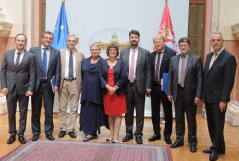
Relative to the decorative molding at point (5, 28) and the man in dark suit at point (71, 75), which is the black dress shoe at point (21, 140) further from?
the decorative molding at point (5, 28)

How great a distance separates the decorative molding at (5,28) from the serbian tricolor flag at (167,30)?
327 centimetres

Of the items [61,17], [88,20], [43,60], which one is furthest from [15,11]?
[43,60]

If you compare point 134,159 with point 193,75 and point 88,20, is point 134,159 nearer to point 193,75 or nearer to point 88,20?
point 193,75

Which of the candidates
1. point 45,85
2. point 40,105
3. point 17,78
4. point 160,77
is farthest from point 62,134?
point 160,77

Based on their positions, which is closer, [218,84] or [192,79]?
[218,84]

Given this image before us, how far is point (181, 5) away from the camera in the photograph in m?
6.12

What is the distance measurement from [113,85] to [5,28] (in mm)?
3458

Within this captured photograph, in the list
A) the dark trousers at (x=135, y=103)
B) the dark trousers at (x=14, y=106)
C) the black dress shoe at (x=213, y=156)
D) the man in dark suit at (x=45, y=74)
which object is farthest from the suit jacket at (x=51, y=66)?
the black dress shoe at (x=213, y=156)

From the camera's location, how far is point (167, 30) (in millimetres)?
5871

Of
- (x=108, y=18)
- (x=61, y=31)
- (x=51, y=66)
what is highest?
(x=108, y=18)

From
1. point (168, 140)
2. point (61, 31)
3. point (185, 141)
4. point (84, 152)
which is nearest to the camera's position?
point (84, 152)

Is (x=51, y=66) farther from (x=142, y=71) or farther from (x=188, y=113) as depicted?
(x=188, y=113)

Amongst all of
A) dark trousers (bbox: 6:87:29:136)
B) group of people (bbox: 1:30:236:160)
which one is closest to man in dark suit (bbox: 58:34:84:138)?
group of people (bbox: 1:30:236:160)

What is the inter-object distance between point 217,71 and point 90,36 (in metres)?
3.42
